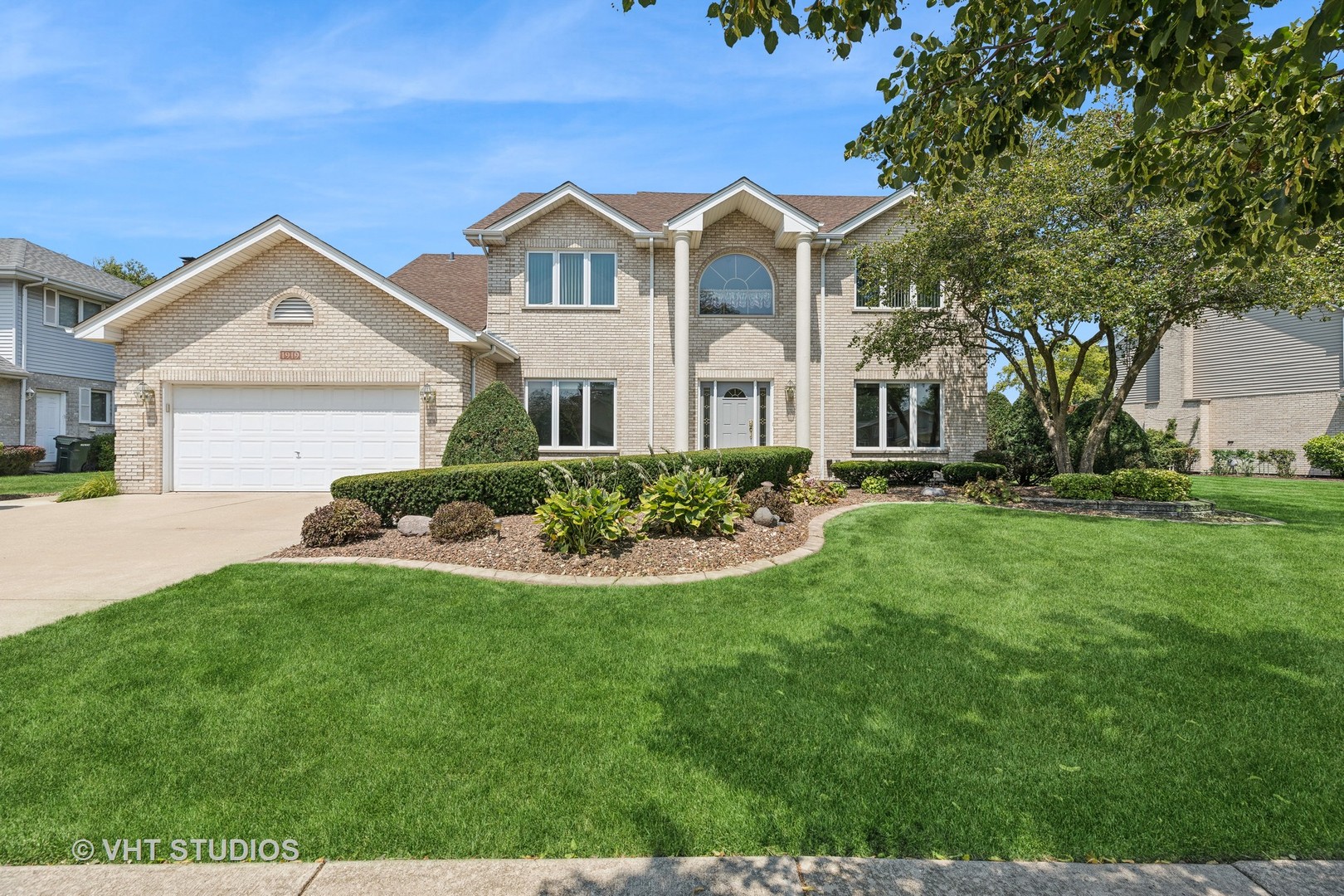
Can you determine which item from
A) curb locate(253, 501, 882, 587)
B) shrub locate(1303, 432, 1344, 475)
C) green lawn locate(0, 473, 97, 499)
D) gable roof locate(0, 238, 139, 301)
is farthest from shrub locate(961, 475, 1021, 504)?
gable roof locate(0, 238, 139, 301)

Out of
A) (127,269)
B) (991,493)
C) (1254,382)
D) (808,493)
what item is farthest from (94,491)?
(127,269)

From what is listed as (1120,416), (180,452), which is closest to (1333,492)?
(1120,416)

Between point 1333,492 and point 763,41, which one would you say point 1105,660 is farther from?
point 1333,492

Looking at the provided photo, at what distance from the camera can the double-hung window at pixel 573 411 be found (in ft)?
49.6

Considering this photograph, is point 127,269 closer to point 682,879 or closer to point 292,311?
point 292,311

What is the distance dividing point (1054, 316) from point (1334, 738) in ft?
29.2

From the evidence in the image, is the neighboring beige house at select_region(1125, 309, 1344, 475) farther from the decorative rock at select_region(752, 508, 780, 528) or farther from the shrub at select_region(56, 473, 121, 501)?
the shrub at select_region(56, 473, 121, 501)

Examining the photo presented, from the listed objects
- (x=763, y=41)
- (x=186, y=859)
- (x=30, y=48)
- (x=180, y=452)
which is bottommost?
(x=186, y=859)

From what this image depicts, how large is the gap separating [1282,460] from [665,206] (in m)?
22.4

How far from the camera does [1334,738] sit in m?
3.25

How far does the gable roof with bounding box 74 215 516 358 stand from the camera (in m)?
12.6

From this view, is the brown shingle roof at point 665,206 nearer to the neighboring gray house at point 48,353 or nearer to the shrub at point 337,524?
the shrub at point 337,524

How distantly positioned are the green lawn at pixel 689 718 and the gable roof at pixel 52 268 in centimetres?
2330

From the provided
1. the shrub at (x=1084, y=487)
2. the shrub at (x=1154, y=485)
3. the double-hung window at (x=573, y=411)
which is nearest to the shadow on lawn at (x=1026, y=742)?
the shrub at (x=1084, y=487)
